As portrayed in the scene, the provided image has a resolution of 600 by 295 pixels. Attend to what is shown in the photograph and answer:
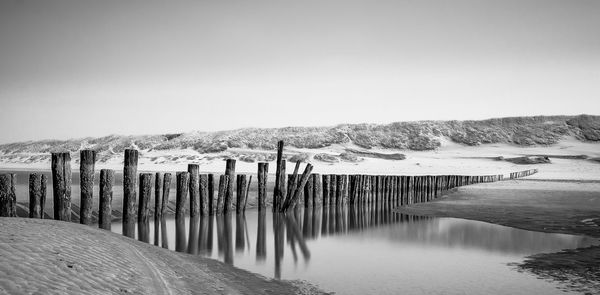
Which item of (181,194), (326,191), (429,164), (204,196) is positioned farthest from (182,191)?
(429,164)

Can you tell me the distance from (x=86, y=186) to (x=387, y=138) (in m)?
53.0

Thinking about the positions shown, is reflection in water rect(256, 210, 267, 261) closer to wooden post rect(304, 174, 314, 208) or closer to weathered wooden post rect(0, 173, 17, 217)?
wooden post rect(304, 174, 314, 208)

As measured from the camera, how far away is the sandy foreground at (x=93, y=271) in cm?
241

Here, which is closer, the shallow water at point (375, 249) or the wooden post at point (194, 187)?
the shallow water at point (375, 249)

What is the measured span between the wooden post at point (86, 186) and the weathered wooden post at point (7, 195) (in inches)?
40.5

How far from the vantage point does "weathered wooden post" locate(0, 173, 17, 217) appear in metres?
7.16

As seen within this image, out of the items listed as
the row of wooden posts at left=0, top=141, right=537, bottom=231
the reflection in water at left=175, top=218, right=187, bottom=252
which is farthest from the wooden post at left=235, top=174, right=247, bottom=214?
the reflection in water at left=175, top=218, right=187, bottom=252

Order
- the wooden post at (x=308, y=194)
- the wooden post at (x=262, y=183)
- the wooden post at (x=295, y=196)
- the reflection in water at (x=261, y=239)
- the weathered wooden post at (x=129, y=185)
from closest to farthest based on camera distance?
the reflection in water at (x=261, y=239)
the weathered wooden post at (x=129, y=185)
the wooden post at (x=262, y=183)
the wooden post at (x=295, y=196)
the wooden post at (x=308, y=194)

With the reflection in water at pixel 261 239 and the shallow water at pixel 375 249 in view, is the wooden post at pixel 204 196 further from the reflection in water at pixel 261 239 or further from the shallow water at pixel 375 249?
the reflection in water at pixel 261 239

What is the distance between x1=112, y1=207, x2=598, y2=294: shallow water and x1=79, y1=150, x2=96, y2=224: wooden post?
2.69 feet

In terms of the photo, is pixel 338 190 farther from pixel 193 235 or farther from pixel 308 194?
pixel 193 235

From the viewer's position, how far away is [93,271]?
9.45ft

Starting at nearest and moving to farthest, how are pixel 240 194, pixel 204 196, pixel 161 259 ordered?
pixel 161 259 → pixel 204 196 → pixel 240 194

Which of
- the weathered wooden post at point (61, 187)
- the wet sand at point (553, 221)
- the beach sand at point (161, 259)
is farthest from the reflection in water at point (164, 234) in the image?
the wet sand at point (553, 221)
